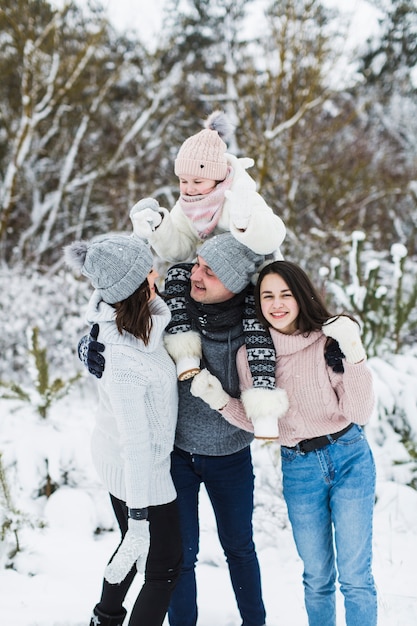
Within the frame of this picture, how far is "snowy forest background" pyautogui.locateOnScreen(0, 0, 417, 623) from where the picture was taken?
371 centimetres

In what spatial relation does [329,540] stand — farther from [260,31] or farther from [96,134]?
[96,134]

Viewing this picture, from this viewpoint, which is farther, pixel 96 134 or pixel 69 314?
pixel 96 134

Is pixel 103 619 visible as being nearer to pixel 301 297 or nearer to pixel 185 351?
pixel 185 351

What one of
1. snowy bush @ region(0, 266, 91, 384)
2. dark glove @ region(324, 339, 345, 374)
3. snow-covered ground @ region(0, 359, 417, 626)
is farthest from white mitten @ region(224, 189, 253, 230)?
snowy bush @ region(0, 266, 91, 384)

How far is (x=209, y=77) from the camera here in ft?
43.5

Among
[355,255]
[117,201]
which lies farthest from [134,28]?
[355,255]

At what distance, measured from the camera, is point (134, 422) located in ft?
5.73

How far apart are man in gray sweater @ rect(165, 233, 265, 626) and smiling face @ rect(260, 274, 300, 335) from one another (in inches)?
5.2

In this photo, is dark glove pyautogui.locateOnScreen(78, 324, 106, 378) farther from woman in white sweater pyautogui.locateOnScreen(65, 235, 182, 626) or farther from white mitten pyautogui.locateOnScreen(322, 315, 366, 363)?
white mitten pyautogui.locateOnScreen(322, 315, 366, 363)

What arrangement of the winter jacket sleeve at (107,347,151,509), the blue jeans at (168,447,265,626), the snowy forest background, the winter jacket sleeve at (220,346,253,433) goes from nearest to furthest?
the winter jacket sleeve at (107,347,151,509)
the winter jacket sleeve at (220,346,253,433)
the blue jeans at (168,447,265,626)
the snowy forest background

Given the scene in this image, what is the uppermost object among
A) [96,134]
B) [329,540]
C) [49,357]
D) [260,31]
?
[260,31]

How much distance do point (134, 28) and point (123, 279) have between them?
38.2ft

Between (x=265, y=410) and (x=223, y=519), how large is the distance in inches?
23.2

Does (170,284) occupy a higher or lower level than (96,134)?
lower
